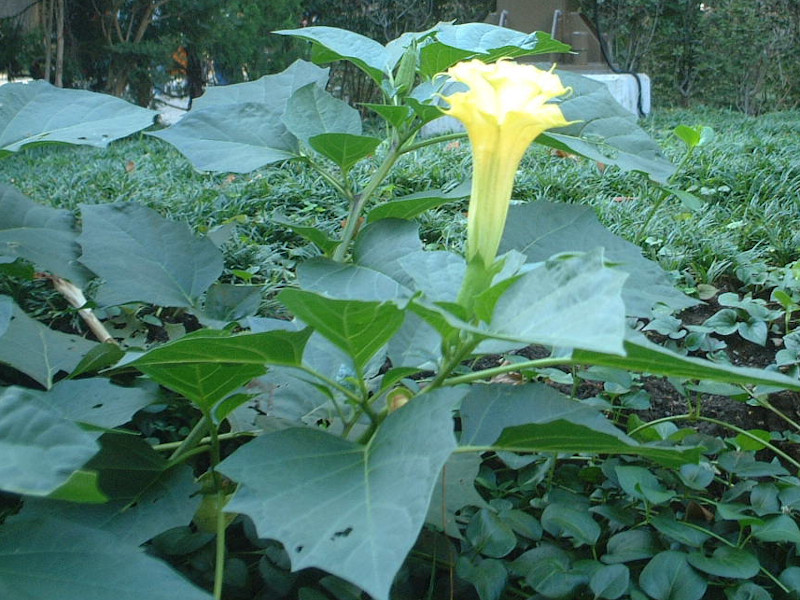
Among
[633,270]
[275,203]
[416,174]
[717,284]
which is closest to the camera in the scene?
[633,270]

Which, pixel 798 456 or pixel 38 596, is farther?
pixel 798 456

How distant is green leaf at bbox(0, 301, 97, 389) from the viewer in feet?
3.39

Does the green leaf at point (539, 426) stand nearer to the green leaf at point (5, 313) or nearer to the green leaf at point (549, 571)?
the green leaf at point (549, 571)

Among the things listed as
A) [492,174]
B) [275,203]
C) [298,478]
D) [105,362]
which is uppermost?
[492,174]

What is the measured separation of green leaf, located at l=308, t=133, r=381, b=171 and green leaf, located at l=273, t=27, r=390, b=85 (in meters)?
0.12

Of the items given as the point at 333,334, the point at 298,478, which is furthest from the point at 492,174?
the point at 298,478

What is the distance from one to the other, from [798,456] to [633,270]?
24.4 inches

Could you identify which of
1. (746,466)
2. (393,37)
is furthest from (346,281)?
(393,37)

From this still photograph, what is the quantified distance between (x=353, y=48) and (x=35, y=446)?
0.70 metres

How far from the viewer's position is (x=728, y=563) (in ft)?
3.01

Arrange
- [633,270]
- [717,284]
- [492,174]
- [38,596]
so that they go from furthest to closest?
[717,284] < [633,270] < [492,174] < [38,596]

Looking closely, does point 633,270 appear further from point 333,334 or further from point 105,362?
point 105,362

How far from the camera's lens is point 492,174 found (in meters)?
0.73

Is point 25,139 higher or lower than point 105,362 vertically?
higher
